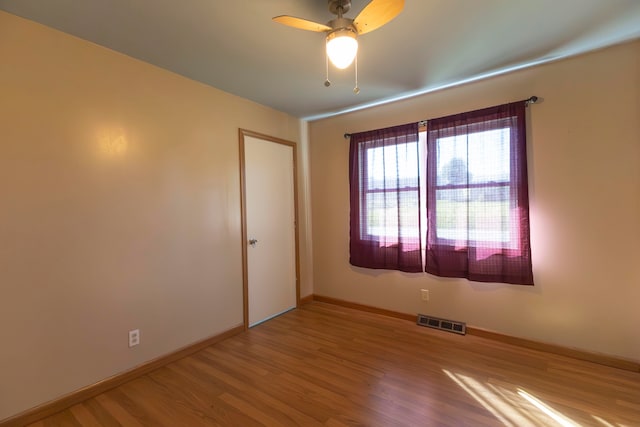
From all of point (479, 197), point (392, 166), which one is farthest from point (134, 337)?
point (479, 197)

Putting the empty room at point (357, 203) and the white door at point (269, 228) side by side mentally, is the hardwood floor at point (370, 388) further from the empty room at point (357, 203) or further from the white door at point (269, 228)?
the white door at point (269, 228)

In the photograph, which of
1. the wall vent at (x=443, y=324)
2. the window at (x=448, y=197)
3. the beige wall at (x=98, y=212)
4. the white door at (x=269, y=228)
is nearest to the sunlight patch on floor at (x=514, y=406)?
the wall vent at (x=443, y=324)

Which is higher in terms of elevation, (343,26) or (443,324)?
(343,26)

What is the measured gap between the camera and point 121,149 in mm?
2211

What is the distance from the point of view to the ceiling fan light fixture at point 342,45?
1566mm

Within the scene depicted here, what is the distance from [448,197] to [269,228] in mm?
2028

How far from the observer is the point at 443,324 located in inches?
118

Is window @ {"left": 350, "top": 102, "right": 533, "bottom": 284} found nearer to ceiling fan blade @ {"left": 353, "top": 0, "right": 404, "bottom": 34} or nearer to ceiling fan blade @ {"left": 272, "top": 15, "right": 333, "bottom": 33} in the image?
ceiling fan blade @ {"left": 353, "top": 0, "right": 404, "bottom": 34}

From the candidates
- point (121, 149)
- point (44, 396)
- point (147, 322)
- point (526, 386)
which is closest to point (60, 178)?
point (121, 149)

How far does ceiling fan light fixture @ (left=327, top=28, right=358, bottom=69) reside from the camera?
5.14ft

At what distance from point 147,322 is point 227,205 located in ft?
4.10

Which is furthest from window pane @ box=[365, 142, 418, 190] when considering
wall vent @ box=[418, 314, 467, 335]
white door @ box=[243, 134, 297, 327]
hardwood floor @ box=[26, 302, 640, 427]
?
hardwood floor @ box=[26, 302, 640, 427]

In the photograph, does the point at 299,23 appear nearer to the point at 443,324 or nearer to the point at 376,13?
the point at 376,13

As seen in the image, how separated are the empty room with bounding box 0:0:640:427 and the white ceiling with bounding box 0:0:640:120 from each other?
0.02 m
